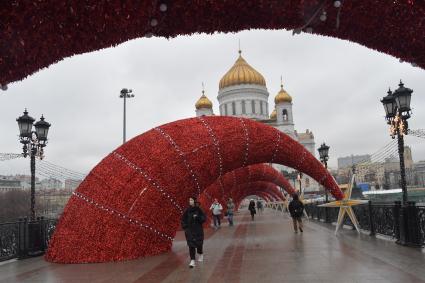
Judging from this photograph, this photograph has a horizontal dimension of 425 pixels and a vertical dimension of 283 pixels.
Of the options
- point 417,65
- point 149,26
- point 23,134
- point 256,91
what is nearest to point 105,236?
point 23,134

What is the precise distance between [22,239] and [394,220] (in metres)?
10.2

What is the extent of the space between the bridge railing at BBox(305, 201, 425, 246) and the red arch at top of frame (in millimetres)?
7639

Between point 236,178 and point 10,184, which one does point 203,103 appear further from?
point 236,178

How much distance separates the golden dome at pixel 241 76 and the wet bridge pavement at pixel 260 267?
54966 millimetres

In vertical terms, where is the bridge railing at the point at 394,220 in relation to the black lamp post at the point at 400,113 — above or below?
below

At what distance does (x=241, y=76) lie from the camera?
65.3m

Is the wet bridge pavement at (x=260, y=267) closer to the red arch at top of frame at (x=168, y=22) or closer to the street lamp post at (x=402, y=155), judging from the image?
the street lamp post at (x=402, y=155)

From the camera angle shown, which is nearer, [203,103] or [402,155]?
[402,155]

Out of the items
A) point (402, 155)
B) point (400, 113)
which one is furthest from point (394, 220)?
point (400, 113)

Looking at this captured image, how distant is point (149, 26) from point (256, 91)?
207 feet

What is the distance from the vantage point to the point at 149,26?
3.52 meters

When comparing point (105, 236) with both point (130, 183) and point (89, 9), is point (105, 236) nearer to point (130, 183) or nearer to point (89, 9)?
point (130, 183)

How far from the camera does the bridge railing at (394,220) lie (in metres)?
10.2

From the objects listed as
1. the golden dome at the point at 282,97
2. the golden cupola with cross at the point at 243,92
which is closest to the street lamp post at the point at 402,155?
the golden cupola with cross at the point at 243,92
